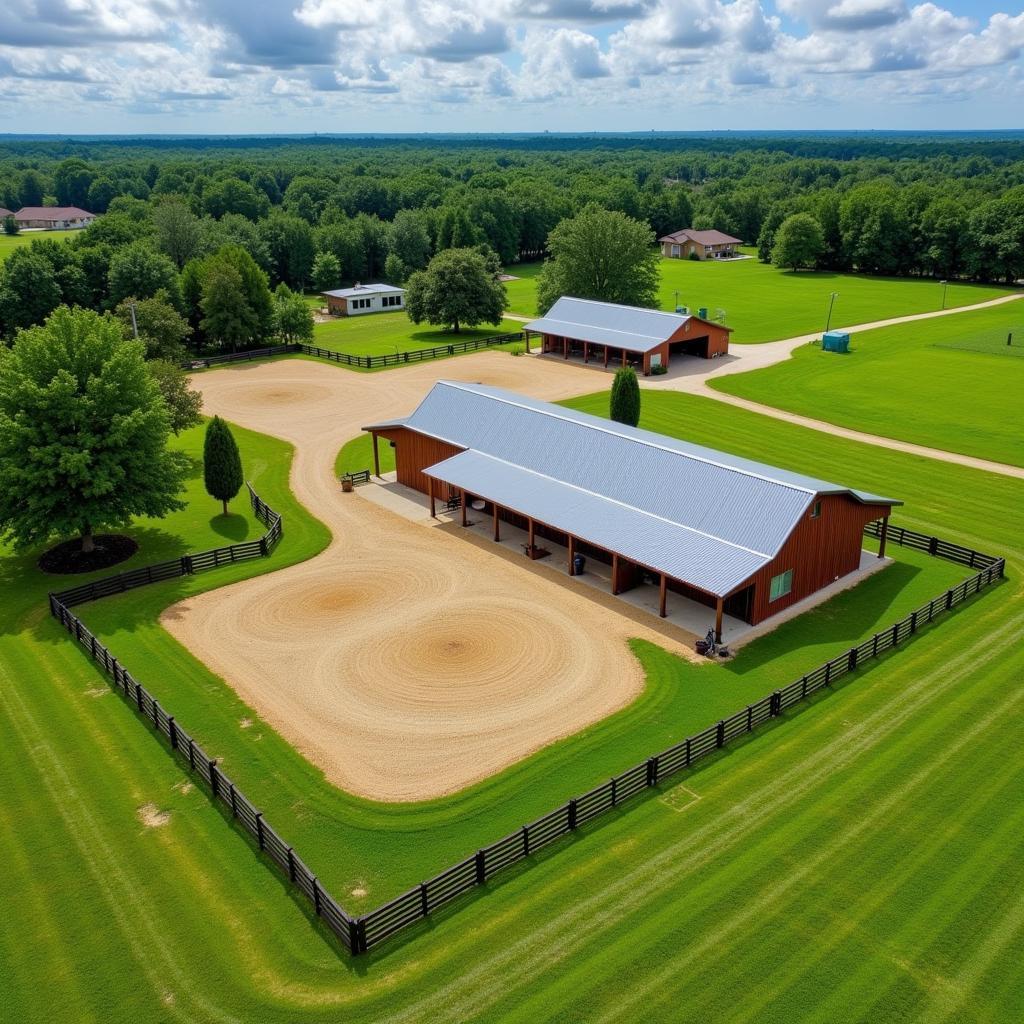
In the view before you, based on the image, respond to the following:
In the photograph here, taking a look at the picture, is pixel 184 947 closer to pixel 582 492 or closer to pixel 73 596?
pixel 73 596

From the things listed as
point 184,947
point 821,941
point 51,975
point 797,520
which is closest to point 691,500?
point 797,520

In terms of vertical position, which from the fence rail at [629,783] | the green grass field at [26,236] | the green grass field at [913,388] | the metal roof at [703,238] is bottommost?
the green grass field at [913,388]

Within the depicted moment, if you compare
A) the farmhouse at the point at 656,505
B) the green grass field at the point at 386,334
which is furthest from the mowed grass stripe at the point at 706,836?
the green grass field at the point at 386,334

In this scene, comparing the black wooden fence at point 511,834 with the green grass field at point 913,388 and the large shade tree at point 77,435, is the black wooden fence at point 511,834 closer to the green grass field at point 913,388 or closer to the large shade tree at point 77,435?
the large shade tree at point 77,435

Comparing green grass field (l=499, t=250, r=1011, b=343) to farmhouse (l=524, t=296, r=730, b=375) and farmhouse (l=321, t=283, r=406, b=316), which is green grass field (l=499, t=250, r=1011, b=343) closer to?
farmhouse (l=524, t=296, r=730, b=375)

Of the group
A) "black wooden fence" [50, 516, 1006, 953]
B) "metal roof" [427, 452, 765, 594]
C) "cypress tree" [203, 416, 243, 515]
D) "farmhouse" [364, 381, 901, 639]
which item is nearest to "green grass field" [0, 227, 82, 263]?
"cypress tree" [203, 416, 243, 515]

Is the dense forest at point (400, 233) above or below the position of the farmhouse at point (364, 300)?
above
